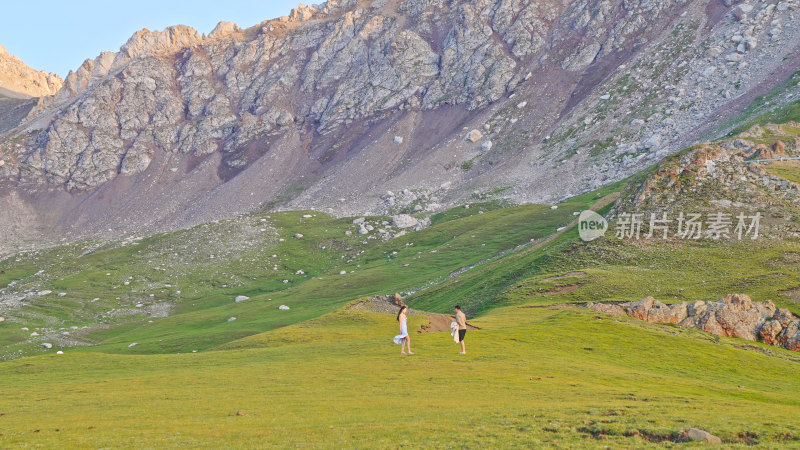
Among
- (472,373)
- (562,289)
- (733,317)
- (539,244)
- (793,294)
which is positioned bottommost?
(733,317)

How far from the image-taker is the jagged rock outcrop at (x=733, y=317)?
63.4 metres

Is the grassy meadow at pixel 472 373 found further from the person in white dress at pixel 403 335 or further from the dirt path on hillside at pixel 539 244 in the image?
the dirt path on hillside at pixel 539 244

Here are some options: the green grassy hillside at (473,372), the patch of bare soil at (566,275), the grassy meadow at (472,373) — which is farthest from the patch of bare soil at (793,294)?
the patch of bare soil at (566,275)

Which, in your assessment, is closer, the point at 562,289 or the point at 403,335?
the point at 403,335

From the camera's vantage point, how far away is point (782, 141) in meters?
Result: 130

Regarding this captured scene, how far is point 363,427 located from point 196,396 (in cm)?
1386

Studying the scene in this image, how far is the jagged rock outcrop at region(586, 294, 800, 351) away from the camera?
63.4 m

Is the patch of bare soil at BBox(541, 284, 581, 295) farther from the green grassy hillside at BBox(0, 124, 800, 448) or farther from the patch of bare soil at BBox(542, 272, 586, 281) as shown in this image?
the patch of bare soil at BBox(542, 272, 586, 281)

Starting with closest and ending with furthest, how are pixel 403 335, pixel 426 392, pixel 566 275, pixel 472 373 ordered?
pixel 426 392 < pixel 472 373 < pixel 403 335 < pixel 566 275

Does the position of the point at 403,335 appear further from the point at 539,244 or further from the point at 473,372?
the point at 539,244

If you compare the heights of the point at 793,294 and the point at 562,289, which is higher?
the point at 562,289

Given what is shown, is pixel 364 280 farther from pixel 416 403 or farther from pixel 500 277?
pixel 416 403

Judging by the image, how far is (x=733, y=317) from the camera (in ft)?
214

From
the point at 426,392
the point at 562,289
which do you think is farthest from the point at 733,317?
the point at 426,392
